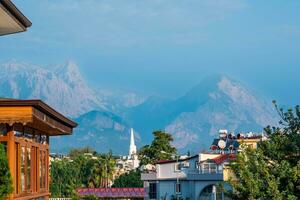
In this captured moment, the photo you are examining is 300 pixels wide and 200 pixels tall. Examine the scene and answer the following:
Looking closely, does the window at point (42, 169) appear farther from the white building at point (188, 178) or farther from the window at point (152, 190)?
the window at point (152, 190)

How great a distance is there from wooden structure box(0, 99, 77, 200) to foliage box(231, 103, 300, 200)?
4943 mm

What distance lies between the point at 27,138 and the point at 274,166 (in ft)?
24.9

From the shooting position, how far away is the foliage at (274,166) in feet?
59.2

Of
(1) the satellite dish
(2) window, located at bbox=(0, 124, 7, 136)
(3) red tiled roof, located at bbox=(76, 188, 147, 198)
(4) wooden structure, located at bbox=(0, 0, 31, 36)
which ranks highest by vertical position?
(1) the satellite dish

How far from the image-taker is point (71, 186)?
97.3 metres

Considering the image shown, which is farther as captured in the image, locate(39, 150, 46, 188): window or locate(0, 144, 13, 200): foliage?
locate(39, 150, 46, 188): window

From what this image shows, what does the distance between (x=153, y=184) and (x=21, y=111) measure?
64947 millimetres

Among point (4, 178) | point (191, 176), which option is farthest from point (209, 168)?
point (4, 178)

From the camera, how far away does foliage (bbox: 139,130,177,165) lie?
9881 cm

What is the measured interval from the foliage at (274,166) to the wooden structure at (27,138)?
494 centimetres

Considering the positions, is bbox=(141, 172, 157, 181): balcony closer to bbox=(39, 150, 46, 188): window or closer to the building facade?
the building facade

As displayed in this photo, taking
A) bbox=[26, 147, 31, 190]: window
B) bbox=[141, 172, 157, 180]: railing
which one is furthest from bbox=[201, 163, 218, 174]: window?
bbox=[26, 147, 31, 190]: window

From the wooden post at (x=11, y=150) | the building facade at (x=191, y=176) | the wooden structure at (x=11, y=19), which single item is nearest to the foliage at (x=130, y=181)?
the building facade at (x=191, y=176)

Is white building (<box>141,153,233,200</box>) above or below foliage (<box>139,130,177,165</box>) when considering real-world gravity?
below
